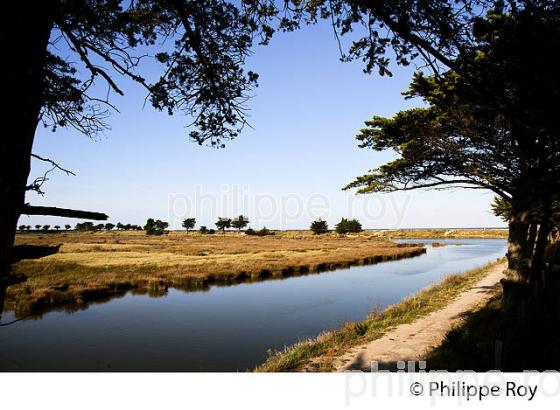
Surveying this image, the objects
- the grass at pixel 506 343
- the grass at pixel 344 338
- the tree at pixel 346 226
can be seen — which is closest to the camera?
the grass at pixel 506 343

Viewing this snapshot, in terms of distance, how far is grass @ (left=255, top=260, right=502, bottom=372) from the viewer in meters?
8.89

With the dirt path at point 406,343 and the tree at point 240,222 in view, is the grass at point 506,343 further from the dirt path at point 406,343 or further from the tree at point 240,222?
the tree at point 240,222

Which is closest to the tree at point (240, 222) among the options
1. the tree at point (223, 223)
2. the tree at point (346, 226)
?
the tree at point (223, 223)

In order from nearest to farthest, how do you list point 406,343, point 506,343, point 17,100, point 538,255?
1. point 17,100
2. point 506,343
3. point 406,343
4. point 538,255

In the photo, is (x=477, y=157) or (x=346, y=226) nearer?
(x=477, y=157)

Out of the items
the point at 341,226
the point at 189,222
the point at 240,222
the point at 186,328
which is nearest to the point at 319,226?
the point at 341,226

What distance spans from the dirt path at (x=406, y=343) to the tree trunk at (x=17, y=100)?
760cm

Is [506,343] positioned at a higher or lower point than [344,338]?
higher

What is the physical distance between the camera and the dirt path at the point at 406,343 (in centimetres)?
851

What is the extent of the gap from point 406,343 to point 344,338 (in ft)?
6.16

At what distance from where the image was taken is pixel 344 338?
10.8m

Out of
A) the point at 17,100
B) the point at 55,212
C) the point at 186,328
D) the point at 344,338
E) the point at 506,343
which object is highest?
the point at 17,100

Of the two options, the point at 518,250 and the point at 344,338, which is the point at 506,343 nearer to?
the point at 344,338

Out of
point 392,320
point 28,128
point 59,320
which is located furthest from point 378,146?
point 59,320
